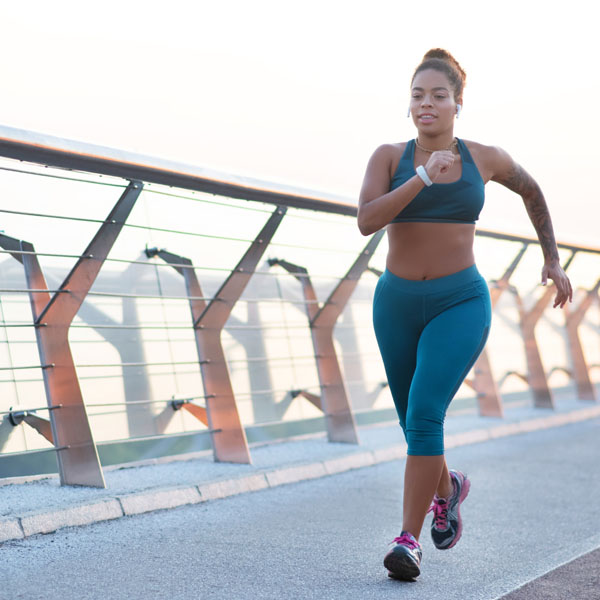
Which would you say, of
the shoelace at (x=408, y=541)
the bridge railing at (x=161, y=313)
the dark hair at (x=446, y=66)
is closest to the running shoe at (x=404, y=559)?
the shoelace at (x=408, y=541)

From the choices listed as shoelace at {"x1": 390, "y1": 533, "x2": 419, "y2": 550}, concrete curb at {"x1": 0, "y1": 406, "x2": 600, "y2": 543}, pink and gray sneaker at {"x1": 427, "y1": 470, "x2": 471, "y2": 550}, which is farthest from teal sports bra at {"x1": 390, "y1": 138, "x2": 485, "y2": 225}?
concrete curb at {"x1": 0, "y1": 406, "x2": 600, "y2": 543}

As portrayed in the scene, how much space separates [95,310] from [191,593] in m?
2.97

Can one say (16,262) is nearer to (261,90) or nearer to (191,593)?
(191,593)

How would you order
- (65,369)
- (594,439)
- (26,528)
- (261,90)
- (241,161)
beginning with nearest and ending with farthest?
1. (26,528)
2. (65,369)
3. (594,439)
4. (241,161)
5. (261,90)

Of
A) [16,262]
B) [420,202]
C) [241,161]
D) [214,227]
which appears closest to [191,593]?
[420,202]

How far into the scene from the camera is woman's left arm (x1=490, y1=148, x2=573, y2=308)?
137 inches

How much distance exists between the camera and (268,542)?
3.71 metres

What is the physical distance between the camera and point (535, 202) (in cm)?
370

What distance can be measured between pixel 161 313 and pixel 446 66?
3169mm

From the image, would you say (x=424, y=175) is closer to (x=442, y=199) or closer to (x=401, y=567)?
(x=442, y=199)

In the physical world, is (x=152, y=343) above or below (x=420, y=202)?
below

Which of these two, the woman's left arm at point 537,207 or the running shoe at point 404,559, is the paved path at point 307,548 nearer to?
the running shoe at point 404,559

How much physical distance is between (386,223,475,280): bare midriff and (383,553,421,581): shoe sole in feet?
3.13

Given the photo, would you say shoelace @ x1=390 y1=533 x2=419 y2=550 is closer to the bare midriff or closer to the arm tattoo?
the bare midriff
